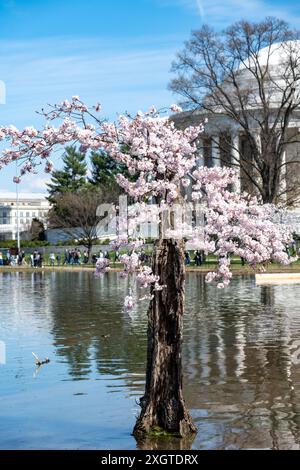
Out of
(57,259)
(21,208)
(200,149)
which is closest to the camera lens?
(200,149)

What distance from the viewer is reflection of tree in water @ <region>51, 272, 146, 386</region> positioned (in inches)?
679

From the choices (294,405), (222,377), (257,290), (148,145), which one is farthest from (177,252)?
(257,290)

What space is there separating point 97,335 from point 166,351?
10.4 meters

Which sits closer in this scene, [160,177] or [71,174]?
[160,177]

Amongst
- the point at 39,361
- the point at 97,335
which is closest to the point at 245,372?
the point at 39,361

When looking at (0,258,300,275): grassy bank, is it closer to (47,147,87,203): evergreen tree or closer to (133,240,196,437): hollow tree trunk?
(133,240,196,437): hollow tree trunk

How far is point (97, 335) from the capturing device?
71.2 ft

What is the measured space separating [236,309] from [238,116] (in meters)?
28.1

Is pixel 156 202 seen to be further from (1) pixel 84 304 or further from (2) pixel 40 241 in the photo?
(2) pixel 40 241

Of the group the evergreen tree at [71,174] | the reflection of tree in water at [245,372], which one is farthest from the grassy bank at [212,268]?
the evergreen tree at [71,174]

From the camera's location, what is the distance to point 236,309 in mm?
27734

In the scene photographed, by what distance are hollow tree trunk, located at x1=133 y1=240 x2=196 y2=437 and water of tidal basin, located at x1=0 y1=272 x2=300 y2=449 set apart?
0.35 meters

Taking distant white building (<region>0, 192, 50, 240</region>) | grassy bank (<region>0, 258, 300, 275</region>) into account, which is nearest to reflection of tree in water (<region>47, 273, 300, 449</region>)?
grassy bank (<region>0, 258, 300, 275</region>)

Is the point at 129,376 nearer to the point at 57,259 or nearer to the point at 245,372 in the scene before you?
the point at 245,372
